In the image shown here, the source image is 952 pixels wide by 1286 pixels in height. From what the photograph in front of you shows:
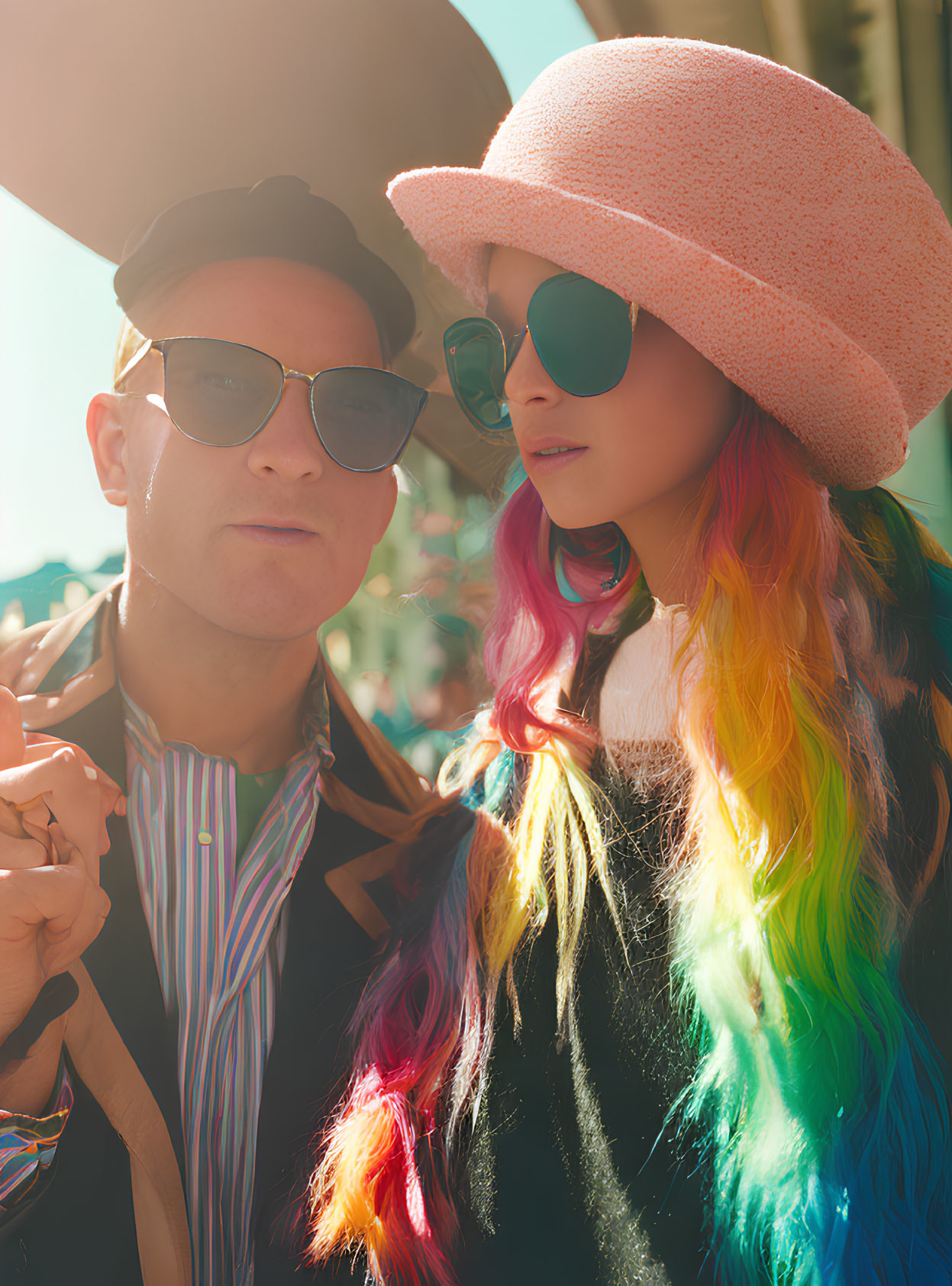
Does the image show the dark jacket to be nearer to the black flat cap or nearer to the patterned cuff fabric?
the patterned cuff fabric

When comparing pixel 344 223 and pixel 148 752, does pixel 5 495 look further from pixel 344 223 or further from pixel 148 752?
pixel 344 223

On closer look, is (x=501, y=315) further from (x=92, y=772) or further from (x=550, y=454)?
(x=92, y=772)

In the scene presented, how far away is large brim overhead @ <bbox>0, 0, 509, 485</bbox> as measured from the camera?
986 mm

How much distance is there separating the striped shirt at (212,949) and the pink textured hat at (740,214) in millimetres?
716

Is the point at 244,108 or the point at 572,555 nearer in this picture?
the point at 244,108

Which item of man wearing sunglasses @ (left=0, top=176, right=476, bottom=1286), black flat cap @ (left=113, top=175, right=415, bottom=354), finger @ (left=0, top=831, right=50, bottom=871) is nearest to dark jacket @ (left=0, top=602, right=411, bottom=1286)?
man wearing sunglasses @ (left=0, top=176, right=476, bottom=1286)

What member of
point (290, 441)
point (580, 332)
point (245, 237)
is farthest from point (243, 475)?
point (580, 332)

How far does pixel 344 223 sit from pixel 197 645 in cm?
54

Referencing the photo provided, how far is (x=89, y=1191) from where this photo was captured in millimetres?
907

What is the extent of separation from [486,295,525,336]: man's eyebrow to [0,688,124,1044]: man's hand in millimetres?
678

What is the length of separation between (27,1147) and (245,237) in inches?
39.6

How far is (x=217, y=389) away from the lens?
37.4 inches

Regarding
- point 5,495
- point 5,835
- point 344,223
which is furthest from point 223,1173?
point 344,223

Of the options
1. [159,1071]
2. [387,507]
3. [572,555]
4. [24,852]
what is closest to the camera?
[24,852]
